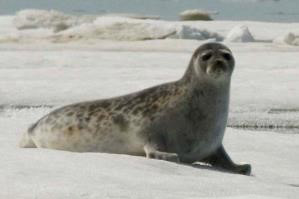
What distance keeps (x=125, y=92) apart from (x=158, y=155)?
14.6 feet

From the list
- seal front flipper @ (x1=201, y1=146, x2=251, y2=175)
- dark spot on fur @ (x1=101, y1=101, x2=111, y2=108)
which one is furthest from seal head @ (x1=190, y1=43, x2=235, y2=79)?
dark spot on fur @ (x1=101, y1=101, x2=111, y2=108)

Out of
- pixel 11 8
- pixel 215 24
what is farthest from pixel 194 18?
A: pixel 11 8

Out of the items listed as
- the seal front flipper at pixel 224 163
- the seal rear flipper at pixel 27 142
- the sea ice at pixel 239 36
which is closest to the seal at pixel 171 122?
the seal front flipper at pixel 224 163

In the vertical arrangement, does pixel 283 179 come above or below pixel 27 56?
above

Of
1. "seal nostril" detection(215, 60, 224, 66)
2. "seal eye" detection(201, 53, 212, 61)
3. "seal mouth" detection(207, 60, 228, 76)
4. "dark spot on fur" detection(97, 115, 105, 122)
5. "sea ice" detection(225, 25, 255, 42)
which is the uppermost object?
"seal eye" detection(201, 53, 212, 61)

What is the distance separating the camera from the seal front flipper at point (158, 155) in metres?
5.21

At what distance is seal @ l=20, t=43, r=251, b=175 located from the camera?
17.8 ft

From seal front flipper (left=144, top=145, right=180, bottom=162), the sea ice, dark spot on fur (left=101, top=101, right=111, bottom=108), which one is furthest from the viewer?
the sea ice

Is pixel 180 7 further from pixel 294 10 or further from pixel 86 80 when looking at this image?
pixel 86 80

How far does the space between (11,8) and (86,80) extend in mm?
23473

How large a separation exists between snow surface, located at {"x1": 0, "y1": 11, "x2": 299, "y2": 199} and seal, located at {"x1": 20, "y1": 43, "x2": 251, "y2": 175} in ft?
0.56

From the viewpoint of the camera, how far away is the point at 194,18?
24828 mm

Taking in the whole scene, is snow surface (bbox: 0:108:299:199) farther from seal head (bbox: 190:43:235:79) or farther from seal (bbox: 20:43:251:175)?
seal head (bbox: 190:43:235:79)

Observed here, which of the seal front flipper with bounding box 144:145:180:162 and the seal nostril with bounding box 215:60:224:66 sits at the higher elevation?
the seal nostril with bounding box 215:60:224:66
